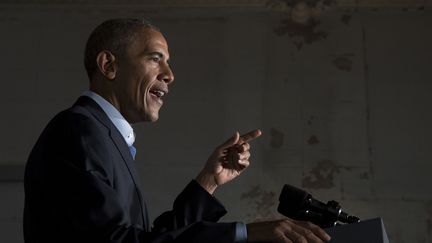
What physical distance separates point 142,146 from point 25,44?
1.10 metres

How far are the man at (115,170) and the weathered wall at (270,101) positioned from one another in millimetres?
2124

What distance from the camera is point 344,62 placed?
375 cm

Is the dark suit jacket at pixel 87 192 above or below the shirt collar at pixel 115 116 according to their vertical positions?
below

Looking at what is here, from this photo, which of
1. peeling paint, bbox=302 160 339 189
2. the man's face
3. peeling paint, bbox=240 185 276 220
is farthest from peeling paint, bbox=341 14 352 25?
Result: the man's face

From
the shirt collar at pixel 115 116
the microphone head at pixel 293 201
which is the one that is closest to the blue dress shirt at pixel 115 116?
the shirt collar at pixel 115 116

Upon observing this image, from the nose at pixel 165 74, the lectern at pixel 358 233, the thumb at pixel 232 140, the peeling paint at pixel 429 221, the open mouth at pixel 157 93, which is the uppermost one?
the nose at pixel 165 74

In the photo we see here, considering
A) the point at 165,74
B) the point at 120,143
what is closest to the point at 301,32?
the point at 165,74

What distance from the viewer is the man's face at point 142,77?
139 centimetres

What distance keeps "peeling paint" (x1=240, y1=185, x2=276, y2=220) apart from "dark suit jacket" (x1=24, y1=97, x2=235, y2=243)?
2312mm

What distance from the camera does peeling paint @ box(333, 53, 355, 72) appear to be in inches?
147

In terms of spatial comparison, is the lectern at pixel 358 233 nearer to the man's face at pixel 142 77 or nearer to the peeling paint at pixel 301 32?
the man's face at pixel 142 77

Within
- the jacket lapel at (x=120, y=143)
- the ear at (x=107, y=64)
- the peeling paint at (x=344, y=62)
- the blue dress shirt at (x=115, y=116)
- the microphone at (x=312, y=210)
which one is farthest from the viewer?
the peeling paint at (x=344, y=62)

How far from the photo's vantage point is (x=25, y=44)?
12.7 feet

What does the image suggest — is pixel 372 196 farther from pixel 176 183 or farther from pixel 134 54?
pixel 134 54
